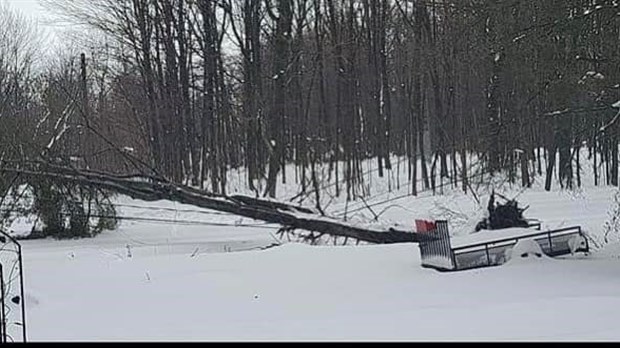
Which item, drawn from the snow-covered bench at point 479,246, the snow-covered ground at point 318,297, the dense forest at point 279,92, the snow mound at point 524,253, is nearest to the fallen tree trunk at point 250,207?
the snow-covered ground at point 318,297

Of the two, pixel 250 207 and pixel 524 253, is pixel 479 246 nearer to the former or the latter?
pixel 524 253

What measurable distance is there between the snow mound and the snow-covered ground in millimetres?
93

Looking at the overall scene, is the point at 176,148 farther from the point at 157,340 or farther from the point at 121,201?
the point at 157,340

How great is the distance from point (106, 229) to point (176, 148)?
14018mm

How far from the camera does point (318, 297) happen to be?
33.6 ft

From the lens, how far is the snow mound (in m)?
12.0

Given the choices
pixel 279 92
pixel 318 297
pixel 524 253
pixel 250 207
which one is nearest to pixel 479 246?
pixel 524 253

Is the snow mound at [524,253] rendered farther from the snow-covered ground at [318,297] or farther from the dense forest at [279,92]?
the dense forest at [279,92]

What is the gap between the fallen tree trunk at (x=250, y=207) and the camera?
15172mm

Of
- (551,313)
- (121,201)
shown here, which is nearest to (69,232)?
(121,201)

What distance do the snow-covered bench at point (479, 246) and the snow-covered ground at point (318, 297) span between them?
0.66 ft

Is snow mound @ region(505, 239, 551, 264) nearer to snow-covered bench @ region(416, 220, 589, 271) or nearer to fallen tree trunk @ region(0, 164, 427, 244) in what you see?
snow-covered bench @ region(416, 220, 589, 271)

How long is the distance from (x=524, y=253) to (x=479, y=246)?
0.67m

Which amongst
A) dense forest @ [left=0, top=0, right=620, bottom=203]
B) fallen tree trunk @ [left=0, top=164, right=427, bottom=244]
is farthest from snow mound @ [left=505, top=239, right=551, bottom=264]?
dense forest @ [left=0, top=0, right=620, bottom=203]
